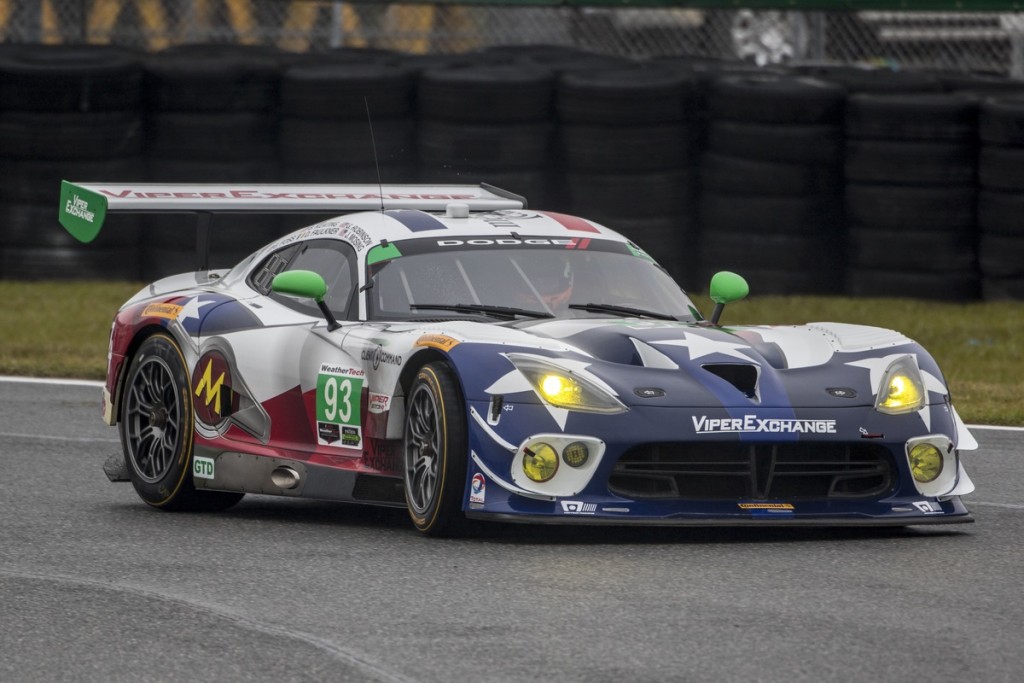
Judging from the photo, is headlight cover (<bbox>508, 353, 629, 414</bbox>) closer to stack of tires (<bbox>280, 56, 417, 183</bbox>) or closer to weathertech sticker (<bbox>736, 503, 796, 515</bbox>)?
weathertech sticker (<bbox>736, 503, 796, 515</bbox>)

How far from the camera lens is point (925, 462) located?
264 inches

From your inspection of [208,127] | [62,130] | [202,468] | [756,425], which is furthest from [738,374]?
[62,130]

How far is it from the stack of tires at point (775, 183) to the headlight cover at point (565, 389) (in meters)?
8.29

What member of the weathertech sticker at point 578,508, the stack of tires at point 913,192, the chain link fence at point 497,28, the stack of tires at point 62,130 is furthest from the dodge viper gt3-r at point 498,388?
the chain link fence at point 497,28

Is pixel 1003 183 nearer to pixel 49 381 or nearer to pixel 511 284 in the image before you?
pixel 49 381

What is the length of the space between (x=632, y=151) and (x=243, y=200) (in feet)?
21.2

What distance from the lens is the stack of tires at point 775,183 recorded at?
14.4 metres

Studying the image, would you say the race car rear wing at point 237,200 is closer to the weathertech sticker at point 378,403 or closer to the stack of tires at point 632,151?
the weathertech sticker at point 378,403

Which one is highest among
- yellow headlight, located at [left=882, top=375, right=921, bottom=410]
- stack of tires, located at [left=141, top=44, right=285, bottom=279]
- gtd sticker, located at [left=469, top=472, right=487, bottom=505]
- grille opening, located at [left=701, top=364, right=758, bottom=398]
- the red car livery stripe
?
stack of tires, located at [left=141, top=44, right=285, bottom=279]

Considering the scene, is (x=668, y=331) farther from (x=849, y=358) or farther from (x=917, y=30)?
(x=917, y=30)

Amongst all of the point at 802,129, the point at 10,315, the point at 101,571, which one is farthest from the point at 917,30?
the point at 101,571

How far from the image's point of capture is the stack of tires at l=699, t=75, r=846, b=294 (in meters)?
14.4

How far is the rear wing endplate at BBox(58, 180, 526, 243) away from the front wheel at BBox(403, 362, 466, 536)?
6.06 feet

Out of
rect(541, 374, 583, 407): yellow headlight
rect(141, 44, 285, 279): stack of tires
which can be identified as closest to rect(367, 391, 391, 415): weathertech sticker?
rect(541, 374, 583, 407): yellow headlight
